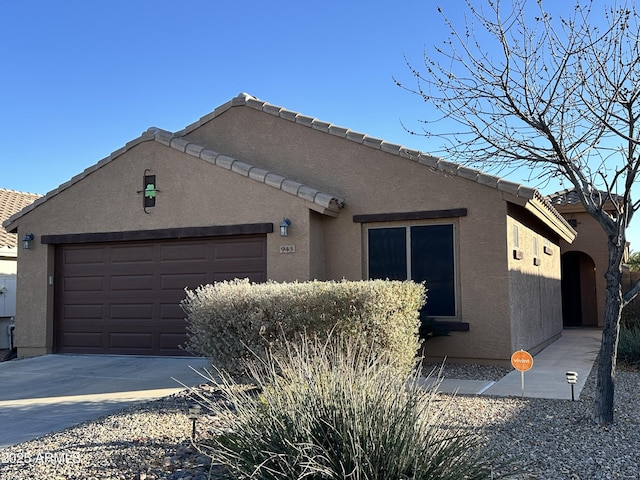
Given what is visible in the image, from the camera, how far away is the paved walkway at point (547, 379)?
820 cm

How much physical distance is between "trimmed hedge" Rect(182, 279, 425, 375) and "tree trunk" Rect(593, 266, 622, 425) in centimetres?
239

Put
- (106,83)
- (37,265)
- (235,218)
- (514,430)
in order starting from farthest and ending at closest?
(106,83) → (37,265) → (235,218) → (514,430)

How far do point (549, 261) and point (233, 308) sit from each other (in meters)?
10.9

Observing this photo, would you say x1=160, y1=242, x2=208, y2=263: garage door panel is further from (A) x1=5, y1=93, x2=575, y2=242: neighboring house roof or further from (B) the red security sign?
(B) the red security sign

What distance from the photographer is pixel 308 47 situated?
11.6 m

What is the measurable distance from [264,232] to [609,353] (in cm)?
637

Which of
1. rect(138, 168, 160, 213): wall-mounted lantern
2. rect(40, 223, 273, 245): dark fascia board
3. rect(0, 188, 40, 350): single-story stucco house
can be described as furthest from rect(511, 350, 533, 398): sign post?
rect(0, 188, 40, 350): single-story stucco house

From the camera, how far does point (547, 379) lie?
9258 mm

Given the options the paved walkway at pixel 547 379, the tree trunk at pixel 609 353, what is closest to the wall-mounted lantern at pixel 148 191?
the paved walkway at pixel 547 379

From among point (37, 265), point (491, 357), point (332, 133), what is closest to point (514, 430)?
point (491, 357)

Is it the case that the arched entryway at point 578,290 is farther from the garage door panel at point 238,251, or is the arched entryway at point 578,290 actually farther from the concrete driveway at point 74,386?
the concrete driveway at point 74,386

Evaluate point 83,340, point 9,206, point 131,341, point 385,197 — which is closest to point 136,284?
point 131,341

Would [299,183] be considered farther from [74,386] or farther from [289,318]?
[74,386]

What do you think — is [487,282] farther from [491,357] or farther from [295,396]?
[295,396]
